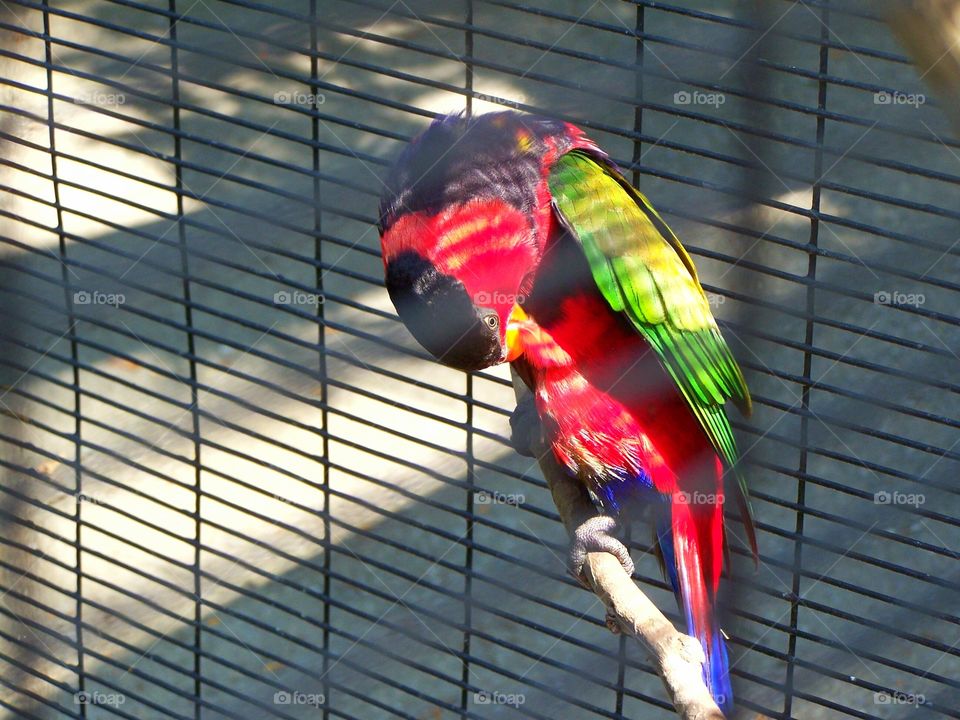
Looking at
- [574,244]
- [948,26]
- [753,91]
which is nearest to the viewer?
[948,26]

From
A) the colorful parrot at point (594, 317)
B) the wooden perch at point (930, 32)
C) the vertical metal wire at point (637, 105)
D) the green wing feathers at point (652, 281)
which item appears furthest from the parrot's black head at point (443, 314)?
the wooden perch at point (930, 32)

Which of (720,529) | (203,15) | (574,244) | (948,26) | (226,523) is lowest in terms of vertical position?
(948,26)

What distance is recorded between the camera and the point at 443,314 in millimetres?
1116

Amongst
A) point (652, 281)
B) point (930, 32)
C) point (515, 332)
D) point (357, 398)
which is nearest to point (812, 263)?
point (652, 281)

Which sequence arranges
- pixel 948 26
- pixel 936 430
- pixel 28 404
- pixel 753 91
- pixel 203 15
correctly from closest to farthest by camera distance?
pixel 948 26, pixel 753 91, pixel 203 15, pixel 28 404, pixel 936 430

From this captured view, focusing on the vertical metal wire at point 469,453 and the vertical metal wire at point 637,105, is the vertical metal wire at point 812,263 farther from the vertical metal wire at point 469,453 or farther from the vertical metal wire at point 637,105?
the vertical metal wire at point 469,453

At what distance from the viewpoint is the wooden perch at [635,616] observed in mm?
912

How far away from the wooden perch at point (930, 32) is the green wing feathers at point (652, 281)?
81 cm

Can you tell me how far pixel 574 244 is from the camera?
4.39 feet

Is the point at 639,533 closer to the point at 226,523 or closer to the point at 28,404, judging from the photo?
the point at 226,523

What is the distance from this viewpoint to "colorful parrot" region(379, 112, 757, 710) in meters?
1.19

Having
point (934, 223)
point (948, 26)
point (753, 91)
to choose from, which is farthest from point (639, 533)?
point (948, 26)

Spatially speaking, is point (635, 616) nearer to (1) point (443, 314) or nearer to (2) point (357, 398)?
(1) point (443, 314)

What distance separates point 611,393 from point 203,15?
3.87ft
